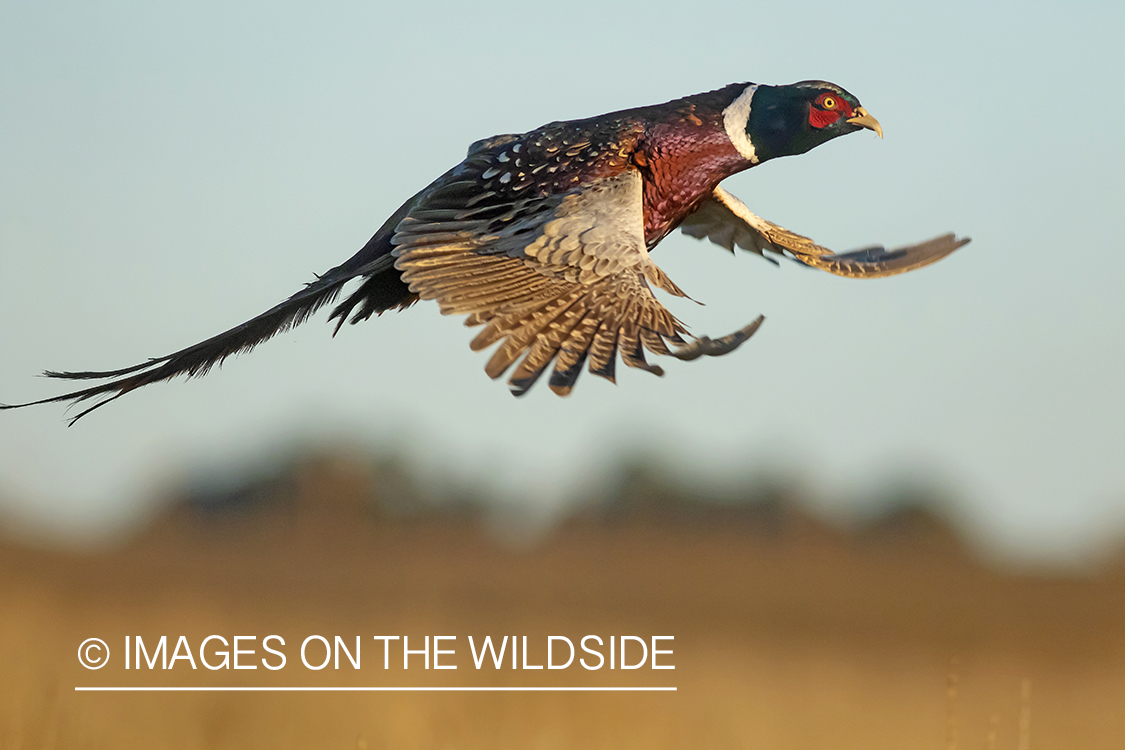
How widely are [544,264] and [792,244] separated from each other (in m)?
1.74

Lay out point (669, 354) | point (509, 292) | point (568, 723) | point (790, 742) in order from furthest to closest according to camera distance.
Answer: point (568, 723) < point (790, 742) < point (509, 292) < point (669, 354)

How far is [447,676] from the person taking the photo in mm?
5941

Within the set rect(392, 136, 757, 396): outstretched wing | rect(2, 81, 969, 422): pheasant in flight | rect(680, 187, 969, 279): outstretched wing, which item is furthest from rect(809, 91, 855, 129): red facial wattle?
rect(392, 136, 757, 396): outstretched wing

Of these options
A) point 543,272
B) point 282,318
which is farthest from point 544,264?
point 282,318

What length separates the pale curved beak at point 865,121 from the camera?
13.5 feet

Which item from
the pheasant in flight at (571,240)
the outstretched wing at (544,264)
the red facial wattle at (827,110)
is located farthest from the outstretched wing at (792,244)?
the outstretched wing at (544,264)

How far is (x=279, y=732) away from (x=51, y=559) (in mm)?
5600

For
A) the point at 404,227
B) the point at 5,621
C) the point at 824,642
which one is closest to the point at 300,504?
the point at 824,642

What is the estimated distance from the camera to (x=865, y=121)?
4.15m

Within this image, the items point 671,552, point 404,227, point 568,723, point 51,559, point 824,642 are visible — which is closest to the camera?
point 404,227

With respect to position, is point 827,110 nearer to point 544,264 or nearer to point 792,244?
point 792,244

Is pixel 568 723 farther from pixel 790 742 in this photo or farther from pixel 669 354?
pixel 669 354

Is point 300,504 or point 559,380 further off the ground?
point 300,504

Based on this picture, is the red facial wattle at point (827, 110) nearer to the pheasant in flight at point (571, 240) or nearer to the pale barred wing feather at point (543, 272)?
the pheasant in flight at point (571, 240)
